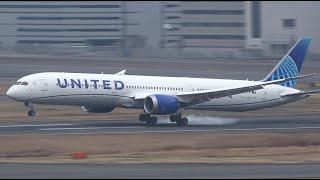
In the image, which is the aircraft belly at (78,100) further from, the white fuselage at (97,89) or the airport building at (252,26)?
the airport building at (252,26)

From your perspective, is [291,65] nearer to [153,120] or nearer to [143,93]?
[143,93]

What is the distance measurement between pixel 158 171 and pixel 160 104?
86.7 feet

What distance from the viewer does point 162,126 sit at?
5844cm

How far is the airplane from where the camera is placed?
57875 mm

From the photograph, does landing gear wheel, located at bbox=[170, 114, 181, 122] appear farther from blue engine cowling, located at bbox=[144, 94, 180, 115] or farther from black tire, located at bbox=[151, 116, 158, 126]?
black tire, located at bbox=[151, 116, 158, 126]

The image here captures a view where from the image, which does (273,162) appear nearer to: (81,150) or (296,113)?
(81,150)

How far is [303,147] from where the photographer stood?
4491cm

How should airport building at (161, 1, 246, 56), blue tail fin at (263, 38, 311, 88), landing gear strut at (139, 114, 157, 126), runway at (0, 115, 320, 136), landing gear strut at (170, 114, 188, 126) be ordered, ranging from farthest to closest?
airport building at (161, 1, 246, 56) → blue tail fin at (263, 38, 311, 88) → landing gear strut at (170, 114, 188, 126) → landing gear strut at (139, 114, 157, 126) → runway at (0, 115, 320, 136)

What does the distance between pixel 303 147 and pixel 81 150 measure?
36.5 feet

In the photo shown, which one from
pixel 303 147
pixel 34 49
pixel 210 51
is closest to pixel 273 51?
pixel 210 51

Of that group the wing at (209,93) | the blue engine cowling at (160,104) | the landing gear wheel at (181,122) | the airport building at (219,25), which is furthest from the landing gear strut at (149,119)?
the airport building at (219,25)

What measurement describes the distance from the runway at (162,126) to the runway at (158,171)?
57.2 feet

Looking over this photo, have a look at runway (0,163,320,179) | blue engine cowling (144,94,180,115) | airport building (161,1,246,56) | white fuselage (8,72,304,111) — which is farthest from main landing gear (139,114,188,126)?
airport building (161,1,246,56)

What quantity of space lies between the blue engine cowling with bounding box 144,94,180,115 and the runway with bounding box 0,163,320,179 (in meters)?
23.4
